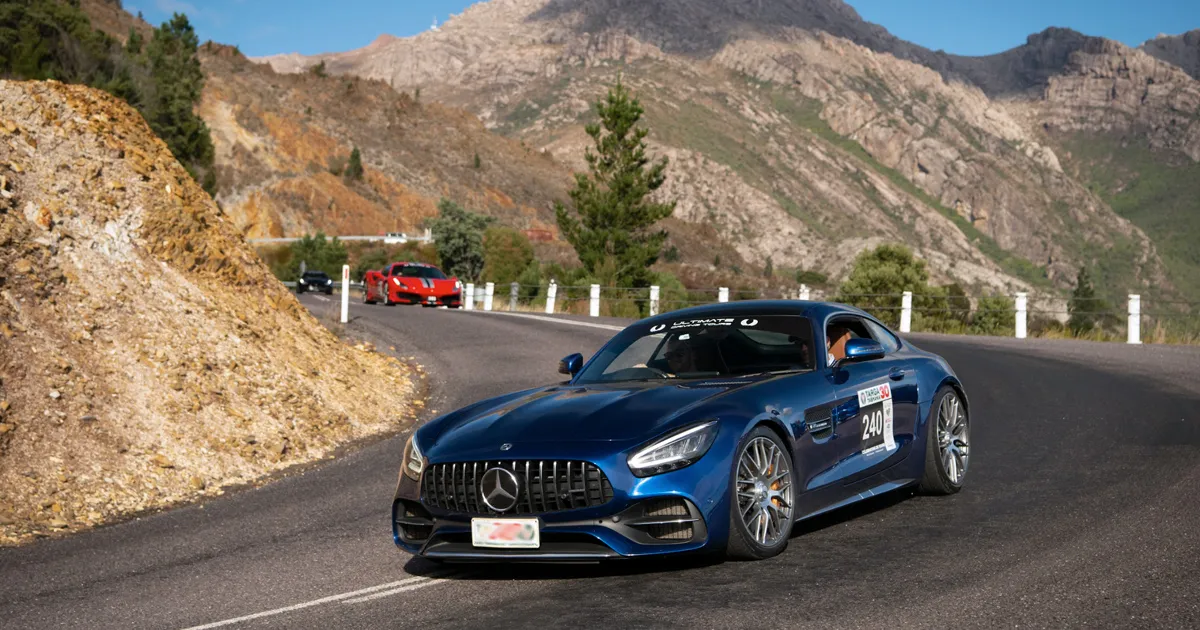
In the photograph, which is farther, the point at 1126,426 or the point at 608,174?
the point at 608,174

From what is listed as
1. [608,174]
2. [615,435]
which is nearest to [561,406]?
[615,435]

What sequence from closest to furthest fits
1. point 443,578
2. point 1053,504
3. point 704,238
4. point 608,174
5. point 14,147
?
point 443,578, point 1053,504, point 14,147, point 608,174, point 704,238

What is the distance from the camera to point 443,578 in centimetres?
682

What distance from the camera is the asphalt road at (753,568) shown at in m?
5.64

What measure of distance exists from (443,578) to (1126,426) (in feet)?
26.8

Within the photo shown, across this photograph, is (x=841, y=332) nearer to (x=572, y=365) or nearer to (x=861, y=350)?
(x=861, y=350)

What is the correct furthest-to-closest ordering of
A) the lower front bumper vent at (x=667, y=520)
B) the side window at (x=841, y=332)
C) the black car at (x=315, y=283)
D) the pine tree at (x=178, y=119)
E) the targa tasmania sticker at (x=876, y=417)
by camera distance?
the pine tree at (x=178, y=119) < the black car at (x=315, y=283) < the side window at (x=841, y=332) < the targa tasmania sticker at (x=876, y=417) < the lower front bumper vent at (x=667, y=520)

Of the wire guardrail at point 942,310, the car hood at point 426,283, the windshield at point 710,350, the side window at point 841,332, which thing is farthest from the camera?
the car hood at point 426,283

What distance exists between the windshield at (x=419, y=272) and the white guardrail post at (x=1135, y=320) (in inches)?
899

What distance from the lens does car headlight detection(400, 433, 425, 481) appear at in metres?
6.75

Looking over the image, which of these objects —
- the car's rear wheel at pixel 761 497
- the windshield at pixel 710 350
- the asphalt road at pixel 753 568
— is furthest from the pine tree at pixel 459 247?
the car's rear wheel at pixel 761 497

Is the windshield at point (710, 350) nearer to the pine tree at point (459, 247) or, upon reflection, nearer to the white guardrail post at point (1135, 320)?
the white guardrail post at point (1135, 320)

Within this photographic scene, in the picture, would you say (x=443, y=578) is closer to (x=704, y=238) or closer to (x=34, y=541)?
(x=34, y=541)

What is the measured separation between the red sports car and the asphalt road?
2968cm
